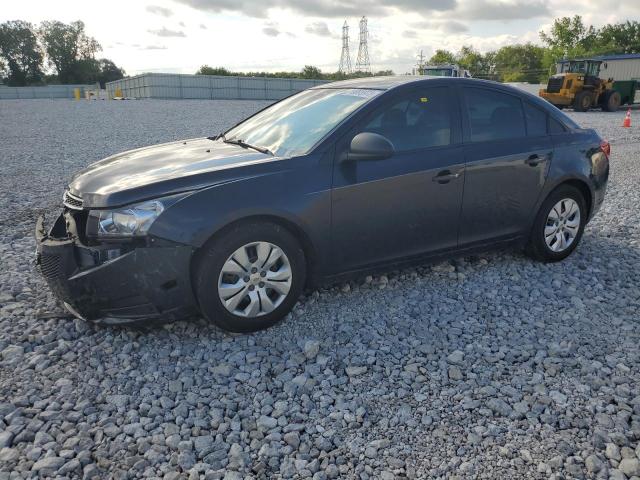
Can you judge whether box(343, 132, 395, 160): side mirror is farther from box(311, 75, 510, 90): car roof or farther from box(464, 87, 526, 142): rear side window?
box(464, 87, 526, 142): rear side window

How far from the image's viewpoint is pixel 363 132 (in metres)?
3.79

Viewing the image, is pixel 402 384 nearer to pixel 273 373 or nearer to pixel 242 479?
pixel 273 373

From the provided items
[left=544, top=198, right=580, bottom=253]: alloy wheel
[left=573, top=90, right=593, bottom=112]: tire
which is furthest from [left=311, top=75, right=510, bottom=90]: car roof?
[left=573, top=90, right=593, bottom=112]: tire

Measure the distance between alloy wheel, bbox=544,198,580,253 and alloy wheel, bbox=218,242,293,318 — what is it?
8.71 ft

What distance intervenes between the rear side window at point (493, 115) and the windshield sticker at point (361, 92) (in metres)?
0.83

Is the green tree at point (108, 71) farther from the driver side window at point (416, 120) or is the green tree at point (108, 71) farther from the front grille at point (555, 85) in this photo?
the driver side window at point (416, 120)

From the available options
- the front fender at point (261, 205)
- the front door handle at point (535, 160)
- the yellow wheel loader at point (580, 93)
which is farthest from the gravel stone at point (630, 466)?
the yellow wheel loader at point (580, 93)

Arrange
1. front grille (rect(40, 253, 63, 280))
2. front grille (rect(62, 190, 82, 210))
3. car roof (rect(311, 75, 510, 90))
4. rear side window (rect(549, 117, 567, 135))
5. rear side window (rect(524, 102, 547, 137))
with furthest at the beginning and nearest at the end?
rear side window (rect(549, 117, 567, 135))
rear side window (rect(524, 102, 547, 137))
car roof (rect(311, 75, 510, 90))
front grille (rect(62, 190, 82, 210))
front grille (rect(40, 253, 63, 280))

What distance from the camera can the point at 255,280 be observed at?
3.50 metres

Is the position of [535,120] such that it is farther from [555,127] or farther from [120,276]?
[120,276]

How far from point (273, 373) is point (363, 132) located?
1.81m

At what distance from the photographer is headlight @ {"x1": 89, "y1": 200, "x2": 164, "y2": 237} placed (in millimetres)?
3197

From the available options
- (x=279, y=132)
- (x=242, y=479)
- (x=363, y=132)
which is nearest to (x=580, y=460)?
(x=242, y=479)

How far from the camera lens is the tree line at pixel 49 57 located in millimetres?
87250
